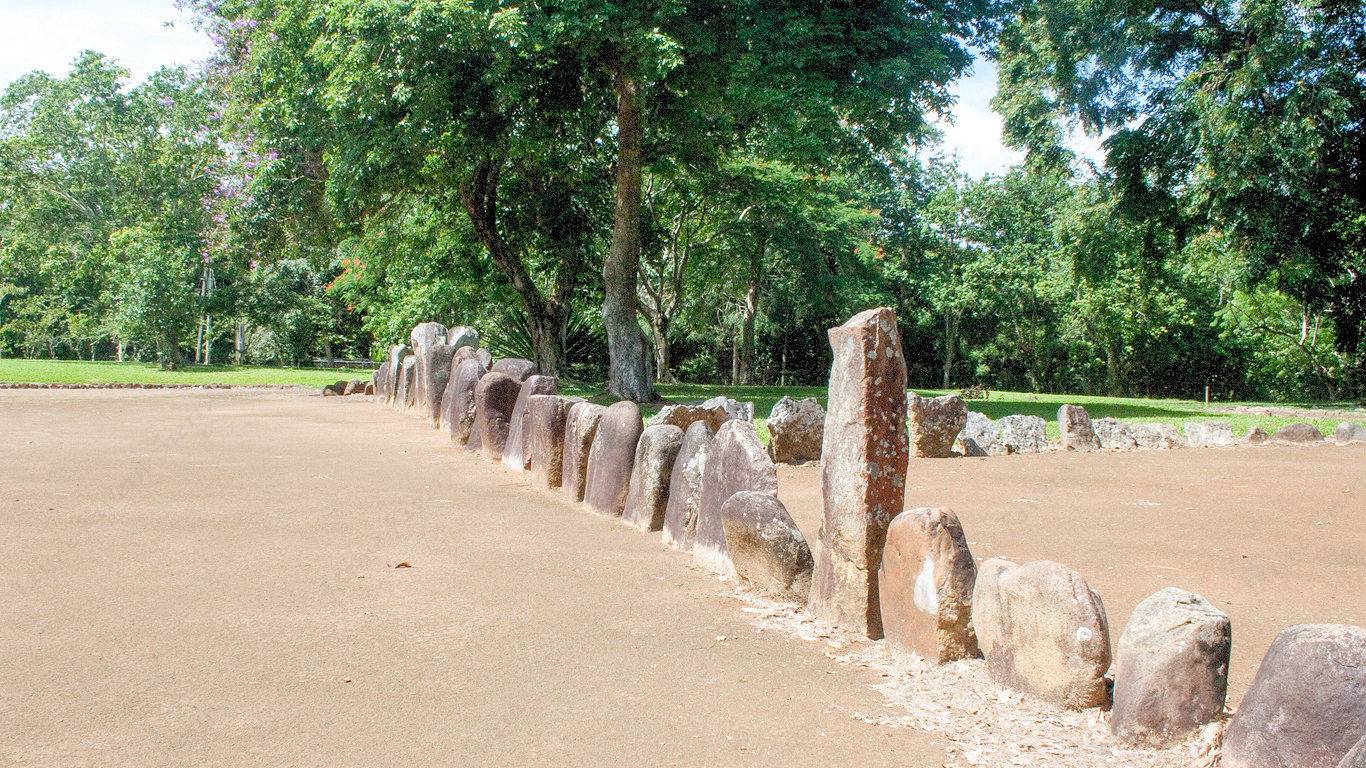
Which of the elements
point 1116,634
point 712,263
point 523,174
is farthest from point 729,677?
point 712,263

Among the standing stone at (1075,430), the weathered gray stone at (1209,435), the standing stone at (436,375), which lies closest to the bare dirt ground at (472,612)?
the standing stone at (1075,430)

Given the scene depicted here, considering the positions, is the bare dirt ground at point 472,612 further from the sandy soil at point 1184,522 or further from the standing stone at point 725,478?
the standing stone at point 725,478

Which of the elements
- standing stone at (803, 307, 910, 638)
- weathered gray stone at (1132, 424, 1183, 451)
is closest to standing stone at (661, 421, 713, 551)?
standing stone at (803, 307, 910, 638)

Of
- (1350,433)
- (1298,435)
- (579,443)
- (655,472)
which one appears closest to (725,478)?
(655,472)

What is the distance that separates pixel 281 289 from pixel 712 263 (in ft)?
60.6

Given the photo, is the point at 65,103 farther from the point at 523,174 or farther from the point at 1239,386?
the point at 1239,386

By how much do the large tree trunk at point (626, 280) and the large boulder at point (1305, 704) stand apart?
1406cm

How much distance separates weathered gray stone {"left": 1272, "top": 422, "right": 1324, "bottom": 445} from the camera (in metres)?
13.2

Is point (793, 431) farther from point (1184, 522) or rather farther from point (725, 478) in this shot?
point (725, 478)

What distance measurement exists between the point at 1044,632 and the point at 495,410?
7.35 metres

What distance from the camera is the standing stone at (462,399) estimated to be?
11.2 m

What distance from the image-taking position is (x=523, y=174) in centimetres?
2066

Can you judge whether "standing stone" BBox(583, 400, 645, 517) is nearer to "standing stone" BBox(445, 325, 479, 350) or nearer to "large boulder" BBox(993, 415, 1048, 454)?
"large boulder" BBox(993, 415, 1048, 454)

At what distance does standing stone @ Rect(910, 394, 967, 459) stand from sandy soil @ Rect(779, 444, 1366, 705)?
298mm
